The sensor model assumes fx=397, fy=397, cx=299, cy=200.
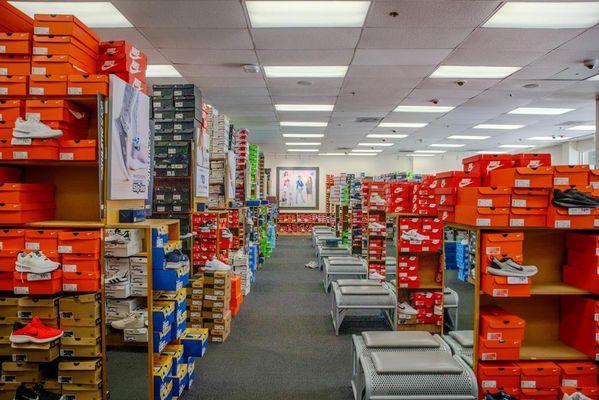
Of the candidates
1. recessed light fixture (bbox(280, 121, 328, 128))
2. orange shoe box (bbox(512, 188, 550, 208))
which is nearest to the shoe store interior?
orange shoe box (bbox(512, 188, 550, 208))

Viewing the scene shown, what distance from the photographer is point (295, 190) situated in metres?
18.1

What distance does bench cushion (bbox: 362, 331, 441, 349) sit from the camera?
10.2ft

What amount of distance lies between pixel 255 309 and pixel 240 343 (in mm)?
1418

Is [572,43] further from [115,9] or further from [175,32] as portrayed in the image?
[115,9]

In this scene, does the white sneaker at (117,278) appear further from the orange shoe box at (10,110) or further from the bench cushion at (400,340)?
the bench cushion at (400,340)

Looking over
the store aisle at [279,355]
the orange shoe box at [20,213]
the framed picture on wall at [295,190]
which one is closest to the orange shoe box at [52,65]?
the orange shoe box at [20,213]

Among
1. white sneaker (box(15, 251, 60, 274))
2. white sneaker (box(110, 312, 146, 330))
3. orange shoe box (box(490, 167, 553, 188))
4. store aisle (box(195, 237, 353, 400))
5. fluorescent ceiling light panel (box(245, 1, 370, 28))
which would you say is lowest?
store aisle (box(195, 237, 353, 400))

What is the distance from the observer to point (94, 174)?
120 inches

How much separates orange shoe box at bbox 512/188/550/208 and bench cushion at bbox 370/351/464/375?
1.18 m

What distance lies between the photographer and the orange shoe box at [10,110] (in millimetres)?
2699

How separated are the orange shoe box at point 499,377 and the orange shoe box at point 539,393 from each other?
7 centimetres

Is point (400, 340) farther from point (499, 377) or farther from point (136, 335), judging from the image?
point (136, 335)

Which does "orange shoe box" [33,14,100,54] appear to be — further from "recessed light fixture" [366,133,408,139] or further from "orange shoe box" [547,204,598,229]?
"recessed light fixture" [366,133,408,139]

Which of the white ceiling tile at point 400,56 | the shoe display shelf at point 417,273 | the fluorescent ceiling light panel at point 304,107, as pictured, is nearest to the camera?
the shoe display shelf at point 417,273
